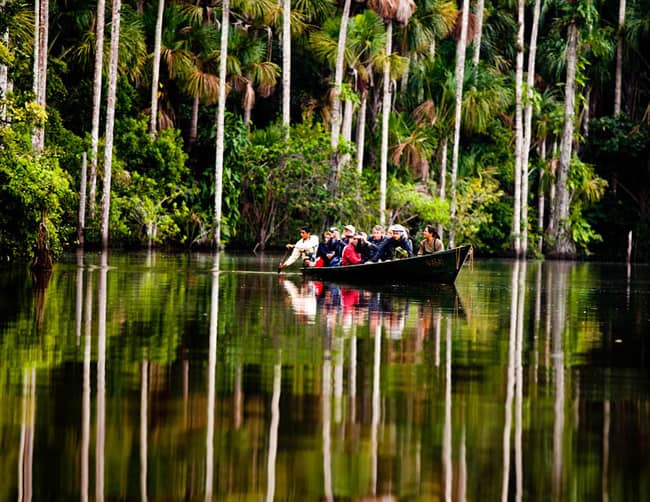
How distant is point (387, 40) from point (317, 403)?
46776 millimetres

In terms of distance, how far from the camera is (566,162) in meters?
60.6

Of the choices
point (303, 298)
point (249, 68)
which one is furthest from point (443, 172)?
point (303, 298)

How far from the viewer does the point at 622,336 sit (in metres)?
16.1

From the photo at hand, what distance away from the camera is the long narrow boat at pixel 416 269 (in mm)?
27969

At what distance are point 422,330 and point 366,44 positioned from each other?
40603 millimetres

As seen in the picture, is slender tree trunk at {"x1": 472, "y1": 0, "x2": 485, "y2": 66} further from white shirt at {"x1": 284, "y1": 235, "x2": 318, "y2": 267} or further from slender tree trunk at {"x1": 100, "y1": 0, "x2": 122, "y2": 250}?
white shirt at {"x1": 284, "y1": 235, "x2": 318, "y2": 267}

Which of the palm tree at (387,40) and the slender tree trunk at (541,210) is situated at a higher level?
the palm tree at (387,40)

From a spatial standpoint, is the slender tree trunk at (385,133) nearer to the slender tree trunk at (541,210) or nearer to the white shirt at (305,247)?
the slender tree trunk at (541,210)

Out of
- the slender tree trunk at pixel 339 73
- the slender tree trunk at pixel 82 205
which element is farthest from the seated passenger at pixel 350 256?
the slender tree trunk at pixel 339 73

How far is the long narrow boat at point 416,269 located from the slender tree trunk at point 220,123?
21698 millimetres

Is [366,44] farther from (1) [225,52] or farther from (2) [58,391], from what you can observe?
(2) [58,391]

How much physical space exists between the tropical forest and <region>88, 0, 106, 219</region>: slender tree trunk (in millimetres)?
56

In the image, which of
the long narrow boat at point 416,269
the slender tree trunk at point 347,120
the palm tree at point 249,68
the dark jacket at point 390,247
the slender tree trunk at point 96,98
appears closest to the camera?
the long narrow boat at point 416,269

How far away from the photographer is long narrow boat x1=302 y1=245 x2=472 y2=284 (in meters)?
28.0
